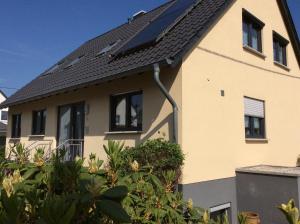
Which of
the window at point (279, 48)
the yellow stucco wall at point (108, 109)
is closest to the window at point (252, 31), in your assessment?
the window at point (279, 48)

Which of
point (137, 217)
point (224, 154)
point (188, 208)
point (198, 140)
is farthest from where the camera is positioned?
point (224, 154)

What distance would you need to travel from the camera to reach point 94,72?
10.8m

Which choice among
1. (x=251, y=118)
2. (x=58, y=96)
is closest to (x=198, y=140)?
(x=251, y=118)

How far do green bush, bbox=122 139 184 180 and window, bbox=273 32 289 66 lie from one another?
766 cm

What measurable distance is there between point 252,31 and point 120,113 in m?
5.72

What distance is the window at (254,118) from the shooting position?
1021 centimetres

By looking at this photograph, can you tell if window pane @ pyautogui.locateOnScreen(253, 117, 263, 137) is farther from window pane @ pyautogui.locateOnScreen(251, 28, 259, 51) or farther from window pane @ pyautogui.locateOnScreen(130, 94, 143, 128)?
window pane @ pyautogui.locateOnScreen(130, 94, 143, 128)

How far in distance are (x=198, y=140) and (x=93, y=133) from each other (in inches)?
159

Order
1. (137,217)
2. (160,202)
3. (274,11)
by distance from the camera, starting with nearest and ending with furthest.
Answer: (137,217) → (160,202) → (274,11)

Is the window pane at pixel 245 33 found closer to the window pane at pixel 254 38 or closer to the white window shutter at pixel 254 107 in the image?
the window pane at pixel 254 38

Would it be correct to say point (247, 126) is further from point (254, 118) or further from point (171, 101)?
point (171, 101)

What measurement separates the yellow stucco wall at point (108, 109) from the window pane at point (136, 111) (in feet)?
1.00

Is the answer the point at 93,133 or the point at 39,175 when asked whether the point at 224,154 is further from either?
the point at 39,175

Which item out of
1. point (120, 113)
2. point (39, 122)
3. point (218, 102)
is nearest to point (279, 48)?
point (218, 102)
